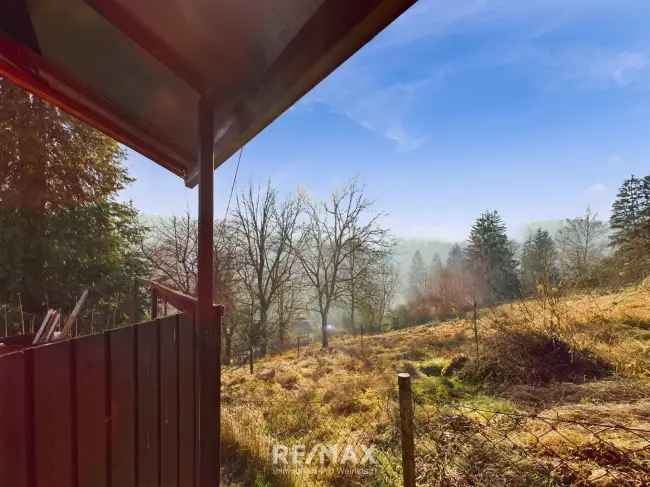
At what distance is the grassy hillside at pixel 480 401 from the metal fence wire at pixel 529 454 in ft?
0.04

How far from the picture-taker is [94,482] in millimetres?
947

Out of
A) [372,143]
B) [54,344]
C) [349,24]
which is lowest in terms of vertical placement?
[54,344]

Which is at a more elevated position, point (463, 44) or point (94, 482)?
point (463, 44)

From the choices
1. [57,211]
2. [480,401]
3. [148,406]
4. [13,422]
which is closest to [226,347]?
[57,211]

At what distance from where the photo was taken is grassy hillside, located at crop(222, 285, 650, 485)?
8.16 ft

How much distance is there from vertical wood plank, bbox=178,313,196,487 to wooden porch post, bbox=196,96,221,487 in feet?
0.14

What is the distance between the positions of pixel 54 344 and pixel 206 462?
4.06ft

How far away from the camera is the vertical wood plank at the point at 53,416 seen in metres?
0.78

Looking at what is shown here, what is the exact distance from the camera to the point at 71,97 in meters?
1.70

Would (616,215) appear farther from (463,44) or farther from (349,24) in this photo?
Result: (349,24)

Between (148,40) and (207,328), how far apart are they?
133 cm

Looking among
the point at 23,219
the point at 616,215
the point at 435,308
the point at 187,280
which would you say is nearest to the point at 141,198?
the point at 23,219

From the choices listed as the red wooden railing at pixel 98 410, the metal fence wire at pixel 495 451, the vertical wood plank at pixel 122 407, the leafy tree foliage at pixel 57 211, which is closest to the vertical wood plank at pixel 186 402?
the red wooden railing at pixel 98 410

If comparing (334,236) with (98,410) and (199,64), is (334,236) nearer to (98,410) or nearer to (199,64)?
(199,64)
